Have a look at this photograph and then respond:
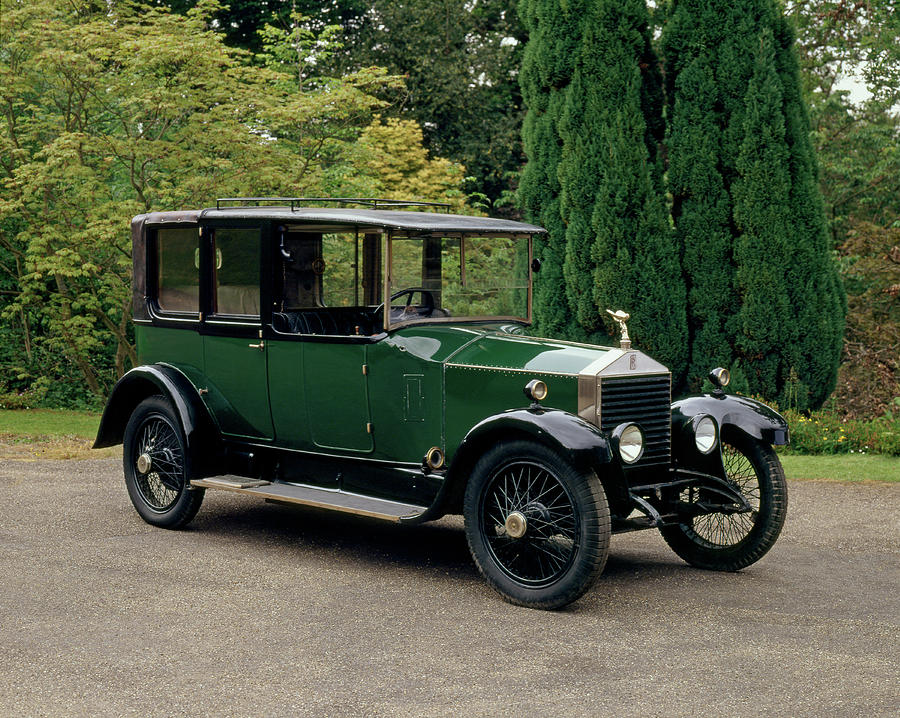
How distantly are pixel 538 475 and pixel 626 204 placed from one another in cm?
691

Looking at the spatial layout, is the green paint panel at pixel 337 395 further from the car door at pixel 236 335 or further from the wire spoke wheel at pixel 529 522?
the wire spoke wheel at pixel 529 522

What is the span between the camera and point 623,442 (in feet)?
19.1

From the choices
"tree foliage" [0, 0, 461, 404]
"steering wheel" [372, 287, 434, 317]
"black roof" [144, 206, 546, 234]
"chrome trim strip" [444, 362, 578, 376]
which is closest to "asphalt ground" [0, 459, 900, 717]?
"chrome trim strip" [444, 362, 578, 376]

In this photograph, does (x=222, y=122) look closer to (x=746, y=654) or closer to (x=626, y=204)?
(x=626, y=204)

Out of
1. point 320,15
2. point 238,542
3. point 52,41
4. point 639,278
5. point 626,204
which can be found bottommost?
point 238,542

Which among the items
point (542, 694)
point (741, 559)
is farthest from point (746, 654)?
point (741, 559)

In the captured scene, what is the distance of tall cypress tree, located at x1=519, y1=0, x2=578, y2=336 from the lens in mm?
12367

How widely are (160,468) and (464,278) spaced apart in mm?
2422

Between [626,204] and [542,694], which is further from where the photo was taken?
[626,204]

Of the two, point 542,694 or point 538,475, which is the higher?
point 538,475

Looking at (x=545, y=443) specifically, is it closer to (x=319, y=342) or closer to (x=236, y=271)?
(x=319, y=342)

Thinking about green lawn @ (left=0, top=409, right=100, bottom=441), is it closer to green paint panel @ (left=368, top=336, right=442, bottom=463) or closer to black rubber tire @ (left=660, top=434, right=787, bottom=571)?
green paint panel @ (left=368, top=336, right=442, bottom=463)

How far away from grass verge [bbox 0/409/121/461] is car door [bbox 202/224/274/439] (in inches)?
152

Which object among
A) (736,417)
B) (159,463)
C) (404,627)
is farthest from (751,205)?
(404,627)
